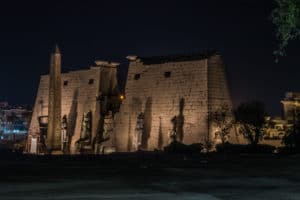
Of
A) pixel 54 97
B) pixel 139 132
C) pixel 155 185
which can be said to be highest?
pixel 54 97

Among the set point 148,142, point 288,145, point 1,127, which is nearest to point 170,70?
point 148,142

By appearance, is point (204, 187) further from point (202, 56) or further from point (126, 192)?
point (202, 56)

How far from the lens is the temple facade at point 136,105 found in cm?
3659

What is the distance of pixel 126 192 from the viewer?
12.5 m

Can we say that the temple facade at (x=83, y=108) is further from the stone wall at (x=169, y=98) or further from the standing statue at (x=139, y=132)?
the standing statue at (x=139, y=132)

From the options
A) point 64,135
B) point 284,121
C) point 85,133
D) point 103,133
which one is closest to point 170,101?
point 103,133

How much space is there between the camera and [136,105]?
41.3 meters

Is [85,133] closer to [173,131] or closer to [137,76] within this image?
[137,76]

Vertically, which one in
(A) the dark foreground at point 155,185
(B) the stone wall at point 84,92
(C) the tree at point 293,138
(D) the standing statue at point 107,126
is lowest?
(A) the dark foreground at point 155,185

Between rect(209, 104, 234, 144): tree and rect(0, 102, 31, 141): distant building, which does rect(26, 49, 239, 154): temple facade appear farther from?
rect(0, 102, 31, 141): distant building

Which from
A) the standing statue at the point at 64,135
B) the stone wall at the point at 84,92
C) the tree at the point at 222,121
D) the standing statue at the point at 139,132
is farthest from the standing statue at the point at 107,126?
the tree at the point at 222,121

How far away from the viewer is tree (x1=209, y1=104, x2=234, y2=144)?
118 ft

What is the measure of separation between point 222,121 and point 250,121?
271 centimetres

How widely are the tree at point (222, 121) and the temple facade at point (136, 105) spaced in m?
0.28
